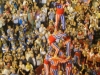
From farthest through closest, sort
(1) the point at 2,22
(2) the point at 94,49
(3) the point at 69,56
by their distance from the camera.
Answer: (1) the point at 2,22, (2) the point at 94,49, (3) the point at 69,56

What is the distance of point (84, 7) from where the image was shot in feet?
68.0

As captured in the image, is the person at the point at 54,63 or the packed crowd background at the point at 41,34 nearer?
the person at the point at 54,63

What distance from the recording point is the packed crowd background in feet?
58.6

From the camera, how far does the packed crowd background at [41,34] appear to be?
17859 millimetres

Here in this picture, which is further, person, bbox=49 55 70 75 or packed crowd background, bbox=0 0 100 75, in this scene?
packed crowd background, bbox=0 0 100 75

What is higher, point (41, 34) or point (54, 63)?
point (41, 34)

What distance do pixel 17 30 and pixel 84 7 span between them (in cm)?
343

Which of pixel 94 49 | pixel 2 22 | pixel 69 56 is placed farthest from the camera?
pixel 2 22

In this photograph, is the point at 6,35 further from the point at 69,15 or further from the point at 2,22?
the point at 69,15

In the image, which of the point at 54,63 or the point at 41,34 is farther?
the point at 41,34

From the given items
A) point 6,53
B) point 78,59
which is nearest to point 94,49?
point 78,59

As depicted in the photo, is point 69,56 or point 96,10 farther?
point 96,10

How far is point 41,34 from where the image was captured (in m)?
19.4

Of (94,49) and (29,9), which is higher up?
(29,9)
